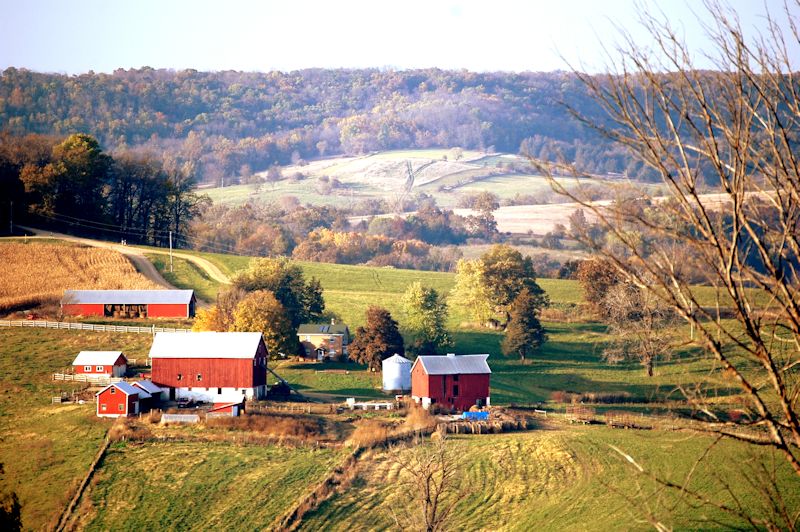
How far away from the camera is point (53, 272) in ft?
297

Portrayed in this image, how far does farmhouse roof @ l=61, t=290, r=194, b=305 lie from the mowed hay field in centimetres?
324

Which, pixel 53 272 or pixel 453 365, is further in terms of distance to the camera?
pixel 53 272

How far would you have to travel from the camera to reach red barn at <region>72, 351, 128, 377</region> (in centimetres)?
6272

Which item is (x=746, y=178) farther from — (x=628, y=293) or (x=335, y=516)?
(x=628, y=293)

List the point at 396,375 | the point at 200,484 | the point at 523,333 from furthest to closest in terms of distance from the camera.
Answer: the point at 523,333
the point at 396,375
the point at 200,484

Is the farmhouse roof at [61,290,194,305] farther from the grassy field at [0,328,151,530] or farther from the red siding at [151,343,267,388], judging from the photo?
the red siding at [151,343,267,388]

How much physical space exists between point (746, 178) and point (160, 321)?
73092 millimetres

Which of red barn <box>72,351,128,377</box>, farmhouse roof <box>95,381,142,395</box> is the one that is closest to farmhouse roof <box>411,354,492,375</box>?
farmhouse roof <box>95,381,142,395</box>

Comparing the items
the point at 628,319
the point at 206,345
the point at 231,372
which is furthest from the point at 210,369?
the point at 628,319

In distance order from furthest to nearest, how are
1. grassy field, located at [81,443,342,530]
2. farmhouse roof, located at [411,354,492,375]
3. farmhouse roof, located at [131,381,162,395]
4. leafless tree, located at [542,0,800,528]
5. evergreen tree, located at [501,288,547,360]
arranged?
evergreen tree, located at [501,288,547,360] < farmhouse roof, located at [411,354,492,375] < farmhouse roof, located at [131,381,162,395] < grassy field, located at [81,443,342,530] < leafless tree, located at [542,0,800,528]

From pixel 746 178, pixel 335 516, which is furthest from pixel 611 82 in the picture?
pixel 335 516

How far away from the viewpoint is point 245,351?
61000mm

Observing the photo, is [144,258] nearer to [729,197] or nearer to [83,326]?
[83,326]

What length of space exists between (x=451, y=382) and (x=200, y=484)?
2076cm
